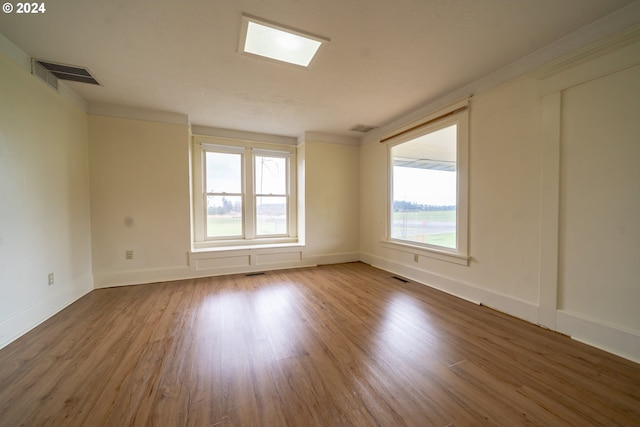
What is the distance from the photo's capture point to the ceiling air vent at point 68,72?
2428mm

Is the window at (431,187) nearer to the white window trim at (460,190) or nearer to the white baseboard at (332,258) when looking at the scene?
the white window trim at (460,190)

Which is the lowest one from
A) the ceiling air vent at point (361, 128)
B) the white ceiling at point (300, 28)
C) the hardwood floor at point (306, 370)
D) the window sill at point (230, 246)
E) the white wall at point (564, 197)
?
the hardwood floor at point (306, 370)

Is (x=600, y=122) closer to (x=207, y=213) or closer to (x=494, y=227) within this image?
(x=494, y=227)

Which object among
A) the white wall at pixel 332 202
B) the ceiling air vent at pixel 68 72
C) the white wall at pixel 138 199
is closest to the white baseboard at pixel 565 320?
the white wall at pixel 332 202

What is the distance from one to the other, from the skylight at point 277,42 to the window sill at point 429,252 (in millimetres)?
2930

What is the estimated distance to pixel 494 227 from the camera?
266 centimetres

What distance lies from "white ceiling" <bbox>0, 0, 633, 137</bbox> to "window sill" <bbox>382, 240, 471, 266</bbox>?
218 centimetres

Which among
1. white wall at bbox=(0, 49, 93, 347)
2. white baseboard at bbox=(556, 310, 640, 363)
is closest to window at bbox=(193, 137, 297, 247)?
white wall at bbox=(0, 49, 93, 347)

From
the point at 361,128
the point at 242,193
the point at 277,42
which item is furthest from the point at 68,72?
the point at 361,128

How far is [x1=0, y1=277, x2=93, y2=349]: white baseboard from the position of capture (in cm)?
201

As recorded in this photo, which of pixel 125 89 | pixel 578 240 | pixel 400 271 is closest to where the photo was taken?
pixel 578 240

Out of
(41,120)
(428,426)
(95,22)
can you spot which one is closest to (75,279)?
(41,120)

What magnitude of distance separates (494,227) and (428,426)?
226 cm

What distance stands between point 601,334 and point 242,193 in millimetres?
4972
